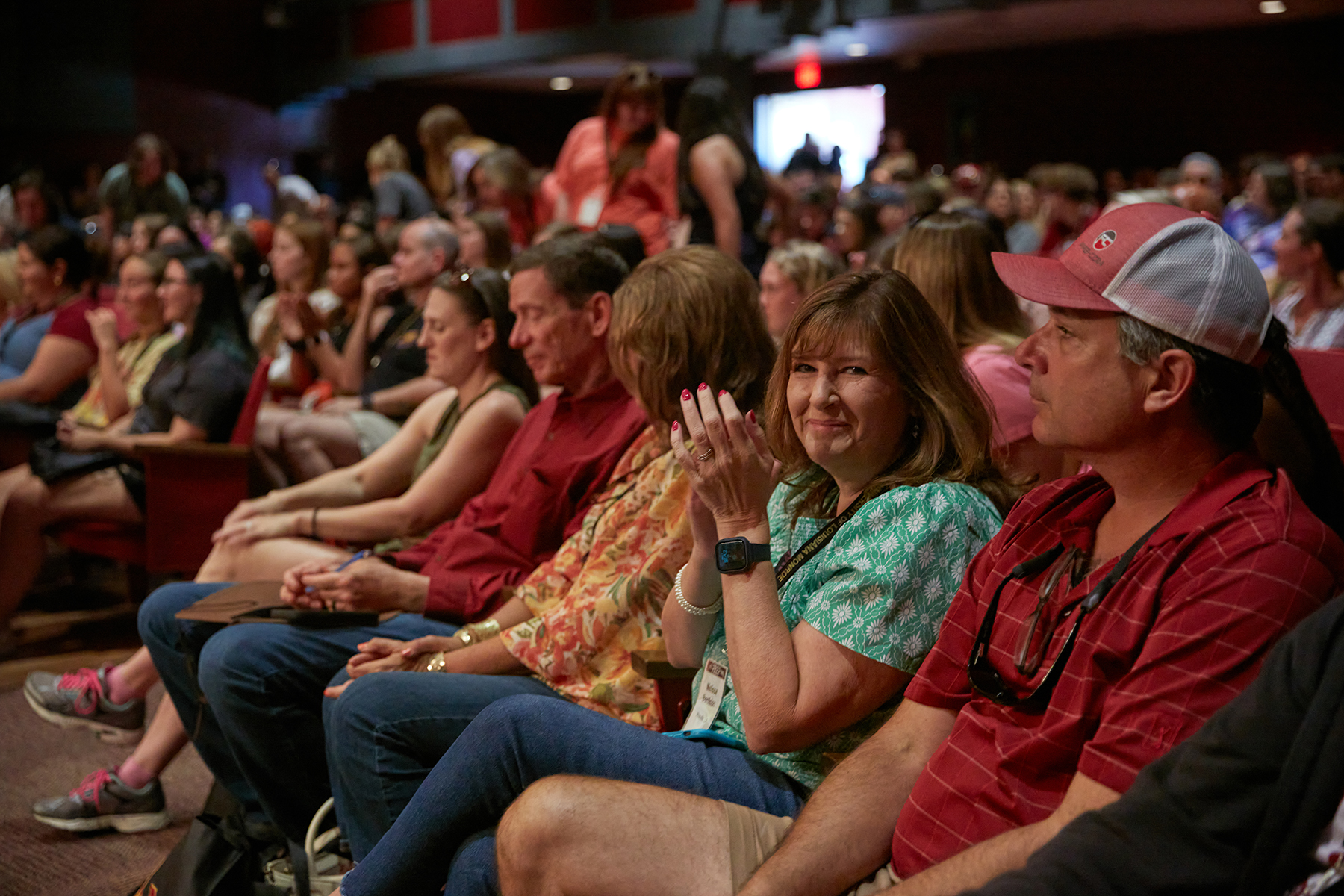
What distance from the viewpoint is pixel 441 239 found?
15.5 ft

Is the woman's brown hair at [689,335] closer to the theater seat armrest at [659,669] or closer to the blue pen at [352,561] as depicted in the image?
the theater seat armrest at [659,669]

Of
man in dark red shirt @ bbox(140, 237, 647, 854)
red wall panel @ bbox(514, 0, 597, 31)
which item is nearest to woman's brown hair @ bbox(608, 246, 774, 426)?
man in dark red shirt @ bbox(140, 237, 647, 854)

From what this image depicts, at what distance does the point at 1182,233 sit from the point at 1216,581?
0.37 meters

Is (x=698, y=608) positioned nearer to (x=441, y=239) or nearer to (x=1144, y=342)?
(x=1144, y=342)

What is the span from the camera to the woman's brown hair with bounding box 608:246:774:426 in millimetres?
2121

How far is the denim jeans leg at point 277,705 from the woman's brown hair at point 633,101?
256 centimetres

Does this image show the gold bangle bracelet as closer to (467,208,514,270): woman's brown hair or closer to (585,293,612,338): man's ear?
(585,293,612,338): man's ear

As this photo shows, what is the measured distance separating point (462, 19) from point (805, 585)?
1279cm

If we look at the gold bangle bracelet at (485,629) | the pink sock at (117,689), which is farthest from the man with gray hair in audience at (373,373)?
the gold bangle bracelet at (485,629)

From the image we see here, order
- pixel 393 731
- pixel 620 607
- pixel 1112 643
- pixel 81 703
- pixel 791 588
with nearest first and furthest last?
pixel 1112 643, pixel 791 588, pixel 393 731, pixel 620 607, pixel 81 703

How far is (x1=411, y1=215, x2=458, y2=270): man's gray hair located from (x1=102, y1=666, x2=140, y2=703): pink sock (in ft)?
6.84

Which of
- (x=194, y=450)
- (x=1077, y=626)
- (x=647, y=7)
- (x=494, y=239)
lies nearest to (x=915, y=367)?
(x=1077, y=626)

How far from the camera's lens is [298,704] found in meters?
2.41

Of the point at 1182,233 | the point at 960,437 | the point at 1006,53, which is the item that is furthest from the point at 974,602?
the point at 1006,53
